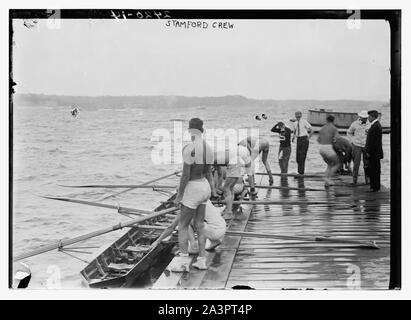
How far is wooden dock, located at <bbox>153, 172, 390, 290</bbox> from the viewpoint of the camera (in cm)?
789

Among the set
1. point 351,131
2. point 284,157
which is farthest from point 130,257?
point 351,131

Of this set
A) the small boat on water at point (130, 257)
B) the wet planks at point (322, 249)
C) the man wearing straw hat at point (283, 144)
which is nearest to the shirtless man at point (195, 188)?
the small boat on water at point (130, 257)

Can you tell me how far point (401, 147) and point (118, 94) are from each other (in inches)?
90.4

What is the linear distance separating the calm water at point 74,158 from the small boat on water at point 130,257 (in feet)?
0.58

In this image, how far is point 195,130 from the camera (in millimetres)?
8062

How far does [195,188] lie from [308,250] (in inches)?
41.8

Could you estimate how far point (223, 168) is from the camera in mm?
8438

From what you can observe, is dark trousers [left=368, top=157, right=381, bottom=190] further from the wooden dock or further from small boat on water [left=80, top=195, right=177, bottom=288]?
small boat on water [left=80, top=195, right=177, bottom=288]

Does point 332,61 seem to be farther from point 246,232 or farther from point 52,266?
point 52,266

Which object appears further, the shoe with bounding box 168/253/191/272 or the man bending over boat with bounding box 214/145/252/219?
the man bending over boat with bounding box 214/145/252/219

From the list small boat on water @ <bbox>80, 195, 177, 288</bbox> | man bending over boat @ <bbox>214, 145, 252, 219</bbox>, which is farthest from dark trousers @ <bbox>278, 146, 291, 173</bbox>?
small boat on water @ <bbox>80, 195, 177, 288</bbox>

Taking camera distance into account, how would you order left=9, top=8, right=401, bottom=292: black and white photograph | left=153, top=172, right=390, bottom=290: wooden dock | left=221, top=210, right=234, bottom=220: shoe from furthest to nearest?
1. left=221, top=210, right=234, bottom=220: shoe
2. left=9, top=8, right=401, bottom=292: black and white photograph
3. left=153, top=172, right=390, bottom=290: wooden dock

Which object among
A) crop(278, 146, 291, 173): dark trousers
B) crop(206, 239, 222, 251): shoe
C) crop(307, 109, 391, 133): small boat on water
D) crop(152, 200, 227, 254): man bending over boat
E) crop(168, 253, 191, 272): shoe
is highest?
crop(307, 109, 391, 133): small boat on water
